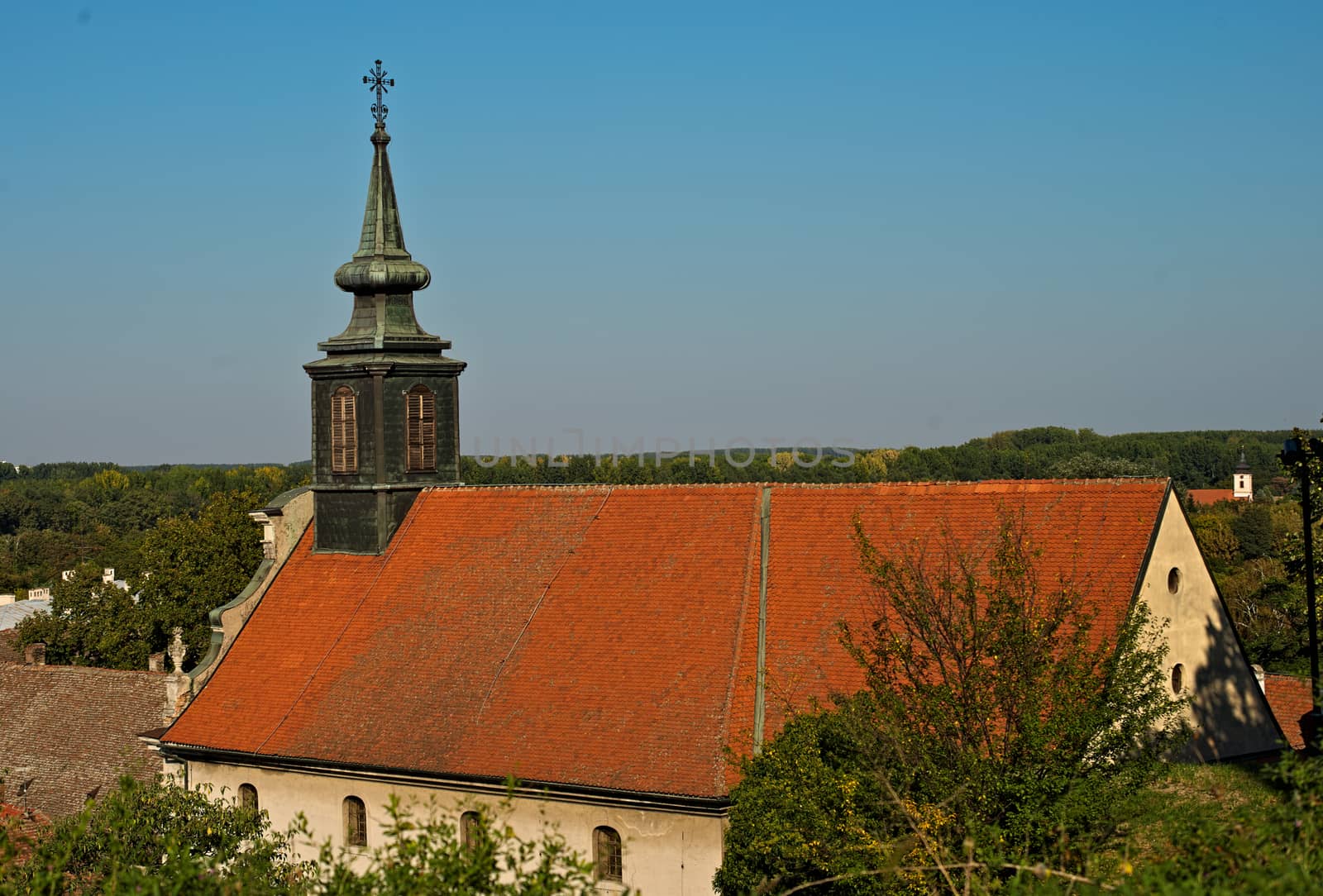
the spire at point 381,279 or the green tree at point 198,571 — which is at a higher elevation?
the spire at point 381,279

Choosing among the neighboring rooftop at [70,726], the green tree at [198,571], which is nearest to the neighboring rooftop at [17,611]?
the green tree at [198,571]

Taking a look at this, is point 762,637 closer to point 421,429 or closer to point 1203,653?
point 1203,653

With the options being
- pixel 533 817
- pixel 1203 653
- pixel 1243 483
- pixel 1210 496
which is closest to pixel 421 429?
pixel 533 817

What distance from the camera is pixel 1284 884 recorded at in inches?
414

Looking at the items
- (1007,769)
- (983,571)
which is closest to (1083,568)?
(983,571)

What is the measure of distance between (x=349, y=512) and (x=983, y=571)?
1375 centimetres

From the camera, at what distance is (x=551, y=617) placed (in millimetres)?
25922

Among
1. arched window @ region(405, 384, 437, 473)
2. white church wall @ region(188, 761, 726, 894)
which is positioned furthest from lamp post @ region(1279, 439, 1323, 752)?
arched window @ region(405, 384, 437, 473)

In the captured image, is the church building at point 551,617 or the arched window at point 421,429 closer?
the church building at point 551,617

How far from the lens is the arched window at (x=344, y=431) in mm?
30250

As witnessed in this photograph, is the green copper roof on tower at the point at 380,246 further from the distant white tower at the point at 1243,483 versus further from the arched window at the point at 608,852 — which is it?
the distant white tower at the point at 1243,483

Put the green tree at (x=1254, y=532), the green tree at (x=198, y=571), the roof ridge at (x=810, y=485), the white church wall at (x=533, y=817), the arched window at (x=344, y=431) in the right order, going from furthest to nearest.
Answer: the green tree at (x=1254, y=532) < the green tree at (x=198, y=571) < the arched window at (x=344, y=431) < the roof ridge at (x=810, y=485) < the white church wall at (x=533, y=817)

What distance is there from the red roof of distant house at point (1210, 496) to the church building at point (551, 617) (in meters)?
108

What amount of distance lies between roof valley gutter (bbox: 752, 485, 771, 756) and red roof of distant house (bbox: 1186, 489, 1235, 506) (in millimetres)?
108774
